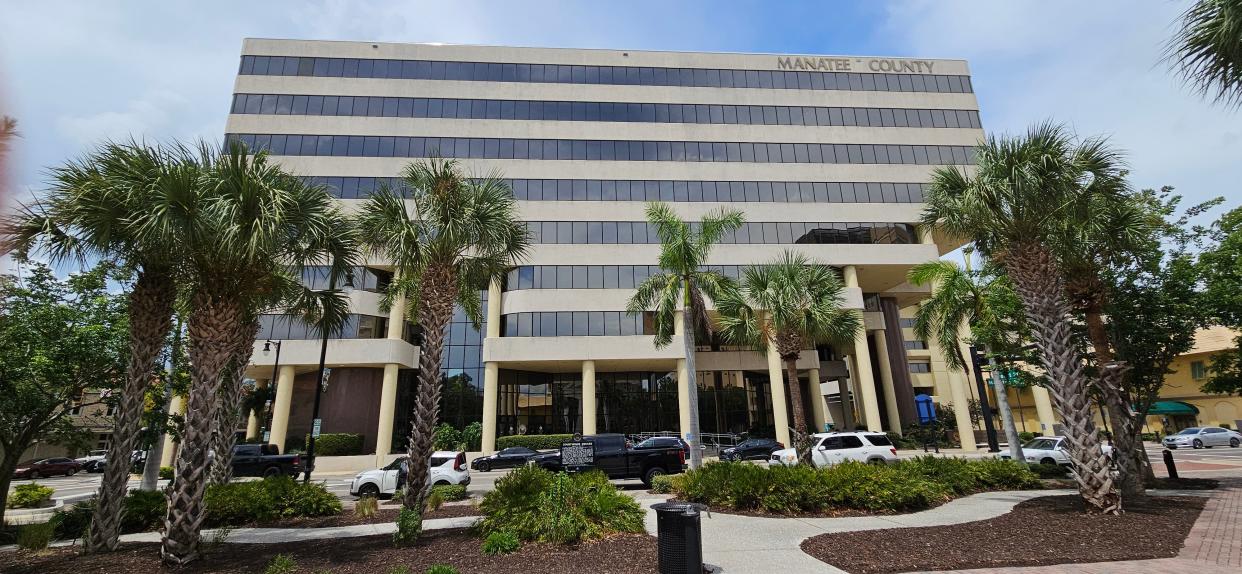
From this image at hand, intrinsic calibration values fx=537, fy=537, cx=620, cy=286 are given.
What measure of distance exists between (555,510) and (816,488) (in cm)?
647

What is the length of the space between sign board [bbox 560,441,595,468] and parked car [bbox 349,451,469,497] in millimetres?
4151

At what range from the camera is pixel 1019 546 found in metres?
8.53

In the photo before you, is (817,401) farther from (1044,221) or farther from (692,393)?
(1044,221)

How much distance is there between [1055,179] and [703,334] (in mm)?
12487

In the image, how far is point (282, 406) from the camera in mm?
32750

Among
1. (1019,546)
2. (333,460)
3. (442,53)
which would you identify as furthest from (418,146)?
(1019,546)

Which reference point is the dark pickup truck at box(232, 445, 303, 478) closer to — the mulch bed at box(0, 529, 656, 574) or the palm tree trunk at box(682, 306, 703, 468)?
the mulch bed at box(0, 529, 656, 574)

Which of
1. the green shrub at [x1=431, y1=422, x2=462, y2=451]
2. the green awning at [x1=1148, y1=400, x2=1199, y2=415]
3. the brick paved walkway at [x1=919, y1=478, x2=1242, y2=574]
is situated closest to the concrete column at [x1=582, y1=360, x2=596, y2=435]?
the green shrub at [x1=431, y1=422, x2=462, y2=451]

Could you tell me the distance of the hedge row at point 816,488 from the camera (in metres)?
12.4

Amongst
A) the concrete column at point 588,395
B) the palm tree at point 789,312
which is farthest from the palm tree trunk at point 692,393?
the concrete column at point 588,395

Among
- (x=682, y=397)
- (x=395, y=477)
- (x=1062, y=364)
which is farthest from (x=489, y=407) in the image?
(x=1062, y=364)

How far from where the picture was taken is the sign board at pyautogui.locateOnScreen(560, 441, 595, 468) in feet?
57.8

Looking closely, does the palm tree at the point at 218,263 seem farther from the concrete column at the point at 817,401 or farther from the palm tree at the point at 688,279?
the concrete column at the point at 817,401

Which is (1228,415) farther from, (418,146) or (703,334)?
(418,146)
